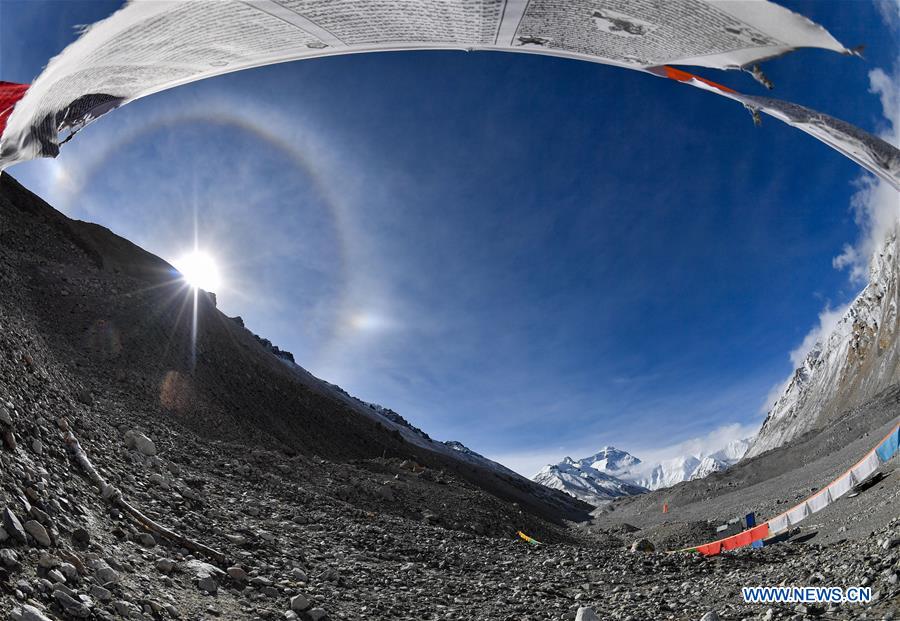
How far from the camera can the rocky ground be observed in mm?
4242

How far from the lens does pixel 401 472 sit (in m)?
20.7

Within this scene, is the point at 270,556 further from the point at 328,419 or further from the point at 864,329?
the point at 864,329

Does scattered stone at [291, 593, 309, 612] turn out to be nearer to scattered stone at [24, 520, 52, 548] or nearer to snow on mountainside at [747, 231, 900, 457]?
scattered stone at [24, 520, 52, 548]

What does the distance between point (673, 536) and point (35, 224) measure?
38.1 m

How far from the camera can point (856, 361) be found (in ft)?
274

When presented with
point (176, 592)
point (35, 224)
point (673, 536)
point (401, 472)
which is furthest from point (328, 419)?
point (176, 592)

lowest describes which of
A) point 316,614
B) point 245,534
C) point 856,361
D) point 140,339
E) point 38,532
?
point 316,614

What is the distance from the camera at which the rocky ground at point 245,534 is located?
4242mm

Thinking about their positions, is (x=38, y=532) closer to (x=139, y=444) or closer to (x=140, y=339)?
(x=139, y=444)

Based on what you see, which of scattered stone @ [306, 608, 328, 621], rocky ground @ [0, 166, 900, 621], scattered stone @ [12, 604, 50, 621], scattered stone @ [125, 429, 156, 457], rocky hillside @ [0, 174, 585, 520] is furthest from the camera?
rocky hillside @ [0, 174, 585, 520]

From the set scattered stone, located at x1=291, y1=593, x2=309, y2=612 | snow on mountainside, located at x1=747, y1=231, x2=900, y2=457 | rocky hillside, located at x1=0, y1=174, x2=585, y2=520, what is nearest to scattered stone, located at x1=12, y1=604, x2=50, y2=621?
scattered stone, located at x1=291, y1=593, x2=309, y2=612

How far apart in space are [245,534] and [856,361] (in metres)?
112

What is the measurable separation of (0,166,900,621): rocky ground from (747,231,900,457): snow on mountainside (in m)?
70.8

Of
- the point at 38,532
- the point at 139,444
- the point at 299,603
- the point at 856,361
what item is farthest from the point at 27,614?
the point at 856,361
